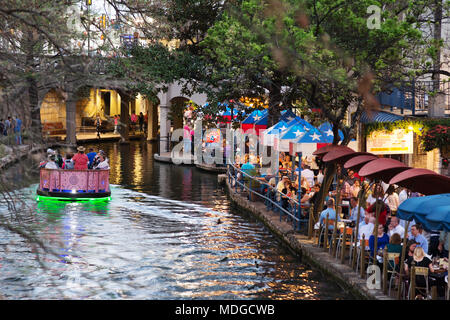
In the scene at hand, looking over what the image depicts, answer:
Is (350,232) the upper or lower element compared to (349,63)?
lower

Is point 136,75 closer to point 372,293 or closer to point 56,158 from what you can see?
point 372,293

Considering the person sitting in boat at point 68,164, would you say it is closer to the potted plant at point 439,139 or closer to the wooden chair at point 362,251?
the potted plant at point 439,139

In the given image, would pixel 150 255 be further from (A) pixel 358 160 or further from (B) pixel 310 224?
(A) pixel 358 160

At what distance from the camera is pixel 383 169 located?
13195mm

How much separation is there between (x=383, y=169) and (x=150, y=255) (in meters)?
6.30

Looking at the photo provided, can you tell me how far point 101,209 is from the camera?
23469 millimetres

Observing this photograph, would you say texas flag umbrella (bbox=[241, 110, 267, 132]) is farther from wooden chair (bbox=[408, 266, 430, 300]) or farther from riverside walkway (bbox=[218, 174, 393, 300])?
wooden chair (bbox=[408, 266, 430, 300])

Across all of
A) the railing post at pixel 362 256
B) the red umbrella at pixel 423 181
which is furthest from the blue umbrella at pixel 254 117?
the red umbrella at pixel 423 181

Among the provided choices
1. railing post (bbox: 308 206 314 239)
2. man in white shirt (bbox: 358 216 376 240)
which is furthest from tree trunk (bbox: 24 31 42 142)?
railing post (bbox: 308 206 314 239)

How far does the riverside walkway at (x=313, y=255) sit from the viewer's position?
12828mm

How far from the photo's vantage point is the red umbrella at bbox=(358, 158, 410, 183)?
13.2m

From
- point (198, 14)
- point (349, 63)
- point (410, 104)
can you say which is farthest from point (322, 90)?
point (198, 14)

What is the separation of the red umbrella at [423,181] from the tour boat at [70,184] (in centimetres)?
1409

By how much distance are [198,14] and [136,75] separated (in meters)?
19.6
